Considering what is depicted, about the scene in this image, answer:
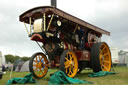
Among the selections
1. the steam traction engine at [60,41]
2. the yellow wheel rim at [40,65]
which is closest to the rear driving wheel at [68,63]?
the steam traction engine at [60,41]

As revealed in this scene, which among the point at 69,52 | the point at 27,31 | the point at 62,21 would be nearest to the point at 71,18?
the point at 62,21

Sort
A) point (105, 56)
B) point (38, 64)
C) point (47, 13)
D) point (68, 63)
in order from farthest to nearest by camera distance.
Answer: point (105, 56) → point (38, 64) → point (47, 13) → point (68, 63)

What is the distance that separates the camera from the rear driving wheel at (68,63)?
568 cm

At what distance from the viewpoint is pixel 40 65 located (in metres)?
6.75

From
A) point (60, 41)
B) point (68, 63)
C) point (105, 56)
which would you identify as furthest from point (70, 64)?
point (105, 56)

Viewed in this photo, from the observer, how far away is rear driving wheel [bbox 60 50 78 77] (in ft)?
18.6

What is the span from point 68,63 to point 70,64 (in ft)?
0.40

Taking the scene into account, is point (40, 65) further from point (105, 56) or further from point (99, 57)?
point (105, 56)

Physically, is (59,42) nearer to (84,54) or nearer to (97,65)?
(84,54)

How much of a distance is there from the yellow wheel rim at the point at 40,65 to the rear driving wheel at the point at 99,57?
7.22 feet

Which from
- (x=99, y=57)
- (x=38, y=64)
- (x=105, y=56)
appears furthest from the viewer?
(x=105, y=56)

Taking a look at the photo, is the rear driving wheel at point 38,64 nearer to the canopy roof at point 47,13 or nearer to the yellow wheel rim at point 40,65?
the yellow wheel rim at point 40,65

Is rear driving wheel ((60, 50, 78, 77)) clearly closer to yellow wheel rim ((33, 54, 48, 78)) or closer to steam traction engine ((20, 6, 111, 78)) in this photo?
steam traction engine ((20, 6, 111, 78))

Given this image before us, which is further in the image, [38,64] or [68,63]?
[38,64]
